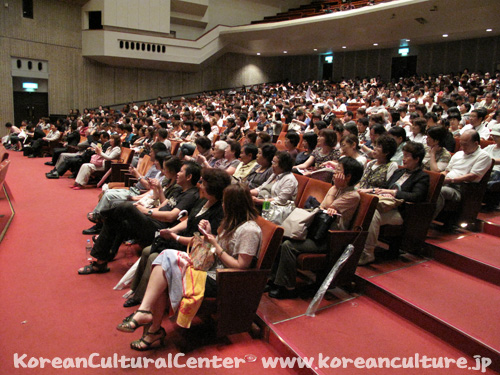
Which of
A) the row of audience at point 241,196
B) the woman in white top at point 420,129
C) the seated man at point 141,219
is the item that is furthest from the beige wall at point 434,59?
the seated man at point 141,219

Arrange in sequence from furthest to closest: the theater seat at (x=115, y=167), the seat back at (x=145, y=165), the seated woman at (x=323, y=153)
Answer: the theater seat at (x=115, y=167), the seat back at (x=145, y=165), the seated woman at (x=323, y=153)

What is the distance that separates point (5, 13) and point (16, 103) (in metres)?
2.95

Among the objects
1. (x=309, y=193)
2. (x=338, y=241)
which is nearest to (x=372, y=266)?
(x=338, y=241)

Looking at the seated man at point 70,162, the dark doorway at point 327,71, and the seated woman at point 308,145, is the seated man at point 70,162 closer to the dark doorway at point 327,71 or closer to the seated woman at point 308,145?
the seated woman at point 308,145

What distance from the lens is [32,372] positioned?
1.80 m

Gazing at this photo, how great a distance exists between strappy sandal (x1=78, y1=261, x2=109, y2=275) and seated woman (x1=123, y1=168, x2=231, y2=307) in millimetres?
610

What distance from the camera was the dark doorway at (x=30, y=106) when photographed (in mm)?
13227

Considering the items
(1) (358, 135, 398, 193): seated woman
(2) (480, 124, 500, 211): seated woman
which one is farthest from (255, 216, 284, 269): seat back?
(2) (480, 124, 500, 211): seated woman

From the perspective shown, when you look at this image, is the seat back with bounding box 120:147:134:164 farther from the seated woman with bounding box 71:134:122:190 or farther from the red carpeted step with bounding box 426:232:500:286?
the red carpeted step with bounding box 426:232:500:286

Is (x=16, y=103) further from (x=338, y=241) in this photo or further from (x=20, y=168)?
(x=338, y=241)

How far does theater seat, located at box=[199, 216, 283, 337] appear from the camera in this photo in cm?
196

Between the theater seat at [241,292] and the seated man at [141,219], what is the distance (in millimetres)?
784

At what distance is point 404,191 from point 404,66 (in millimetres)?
14908

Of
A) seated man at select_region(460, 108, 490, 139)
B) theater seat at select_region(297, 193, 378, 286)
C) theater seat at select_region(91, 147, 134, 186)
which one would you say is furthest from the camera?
theater seat at select_region(91, 147, 134, 186)
